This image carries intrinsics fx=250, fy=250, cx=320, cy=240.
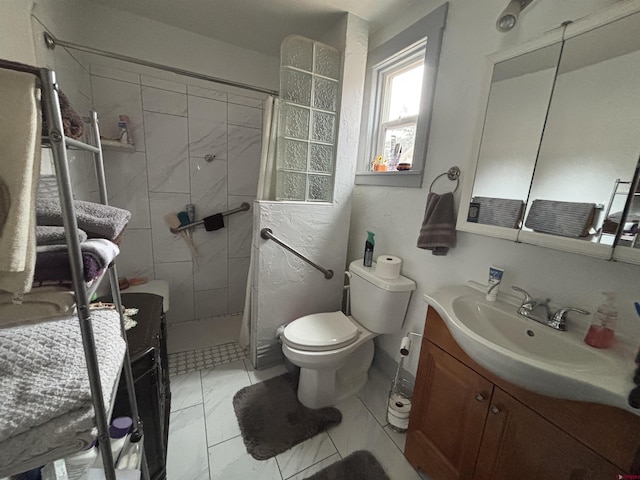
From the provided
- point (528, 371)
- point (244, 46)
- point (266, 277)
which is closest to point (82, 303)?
point (528, 371)

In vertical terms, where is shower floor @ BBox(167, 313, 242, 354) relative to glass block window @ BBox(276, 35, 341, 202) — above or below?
below

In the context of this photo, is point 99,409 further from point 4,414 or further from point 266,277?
point 266,277

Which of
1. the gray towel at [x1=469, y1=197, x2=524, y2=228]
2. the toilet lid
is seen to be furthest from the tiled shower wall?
the gray towel at [x1=469, y1=197, x2=524, y2=228]

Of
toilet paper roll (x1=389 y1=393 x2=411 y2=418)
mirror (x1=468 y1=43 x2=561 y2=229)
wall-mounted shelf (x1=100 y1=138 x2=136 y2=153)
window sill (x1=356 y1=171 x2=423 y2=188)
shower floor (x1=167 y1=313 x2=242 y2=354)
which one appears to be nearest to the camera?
mirror (x1=468 y1=43 x2=561 y2=229)

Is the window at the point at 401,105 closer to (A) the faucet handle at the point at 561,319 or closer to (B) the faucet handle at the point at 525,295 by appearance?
(B) the faucet handle at the point at 525,295

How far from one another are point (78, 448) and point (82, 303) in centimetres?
27

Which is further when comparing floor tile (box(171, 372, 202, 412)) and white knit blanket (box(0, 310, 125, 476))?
floor tile (box(171, 372, 202, 412))

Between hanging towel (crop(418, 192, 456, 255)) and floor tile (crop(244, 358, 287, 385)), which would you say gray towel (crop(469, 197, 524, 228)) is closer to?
hanging towel (crop(418, 192, 456, 255))

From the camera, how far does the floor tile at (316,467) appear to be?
111 centimetres

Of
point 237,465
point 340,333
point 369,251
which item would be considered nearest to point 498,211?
point 369,251

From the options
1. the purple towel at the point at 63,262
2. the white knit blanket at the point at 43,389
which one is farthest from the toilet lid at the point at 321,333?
the purple towel at the point at 63,262

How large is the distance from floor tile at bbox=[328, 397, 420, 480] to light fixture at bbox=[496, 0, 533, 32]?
76.2 inches

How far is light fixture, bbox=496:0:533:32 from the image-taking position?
95cm

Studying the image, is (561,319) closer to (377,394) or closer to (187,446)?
(377,394)
